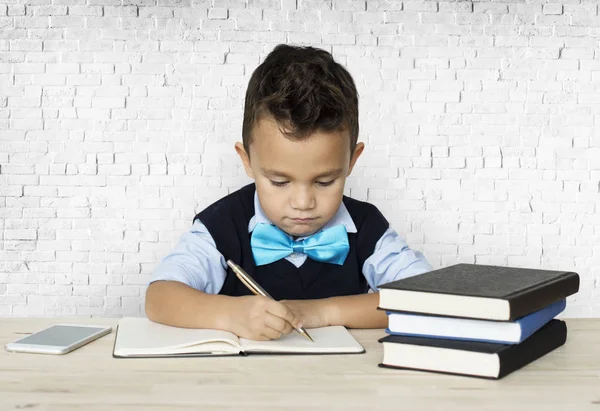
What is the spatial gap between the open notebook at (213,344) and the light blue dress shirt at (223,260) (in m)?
0.37

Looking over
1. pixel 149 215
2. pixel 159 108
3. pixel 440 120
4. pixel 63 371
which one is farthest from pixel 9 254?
pixel 63 371

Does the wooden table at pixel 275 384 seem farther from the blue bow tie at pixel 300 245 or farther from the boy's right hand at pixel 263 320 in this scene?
the blue bow tie at pixel 300 245

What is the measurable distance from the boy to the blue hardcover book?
20 cm

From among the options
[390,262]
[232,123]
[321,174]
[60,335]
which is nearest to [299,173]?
[321,174]

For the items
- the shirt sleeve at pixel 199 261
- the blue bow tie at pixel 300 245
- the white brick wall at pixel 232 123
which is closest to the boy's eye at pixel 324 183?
the blue bow tie at pixel 300 245

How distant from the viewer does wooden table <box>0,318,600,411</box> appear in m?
0.84

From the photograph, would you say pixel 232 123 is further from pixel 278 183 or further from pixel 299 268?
pixel 278 183

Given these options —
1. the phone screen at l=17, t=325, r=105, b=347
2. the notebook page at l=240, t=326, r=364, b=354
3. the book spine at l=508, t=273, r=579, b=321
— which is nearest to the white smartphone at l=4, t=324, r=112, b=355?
the phone screen at l=17, t=325, r=105, b=347

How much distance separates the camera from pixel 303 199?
1432mm

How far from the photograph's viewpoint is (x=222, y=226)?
1700 millimetres

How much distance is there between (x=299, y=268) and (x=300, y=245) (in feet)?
0.33

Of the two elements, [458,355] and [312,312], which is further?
[312,312]

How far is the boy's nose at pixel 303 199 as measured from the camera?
4.70 feet

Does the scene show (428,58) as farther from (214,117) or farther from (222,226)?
(222,226)
